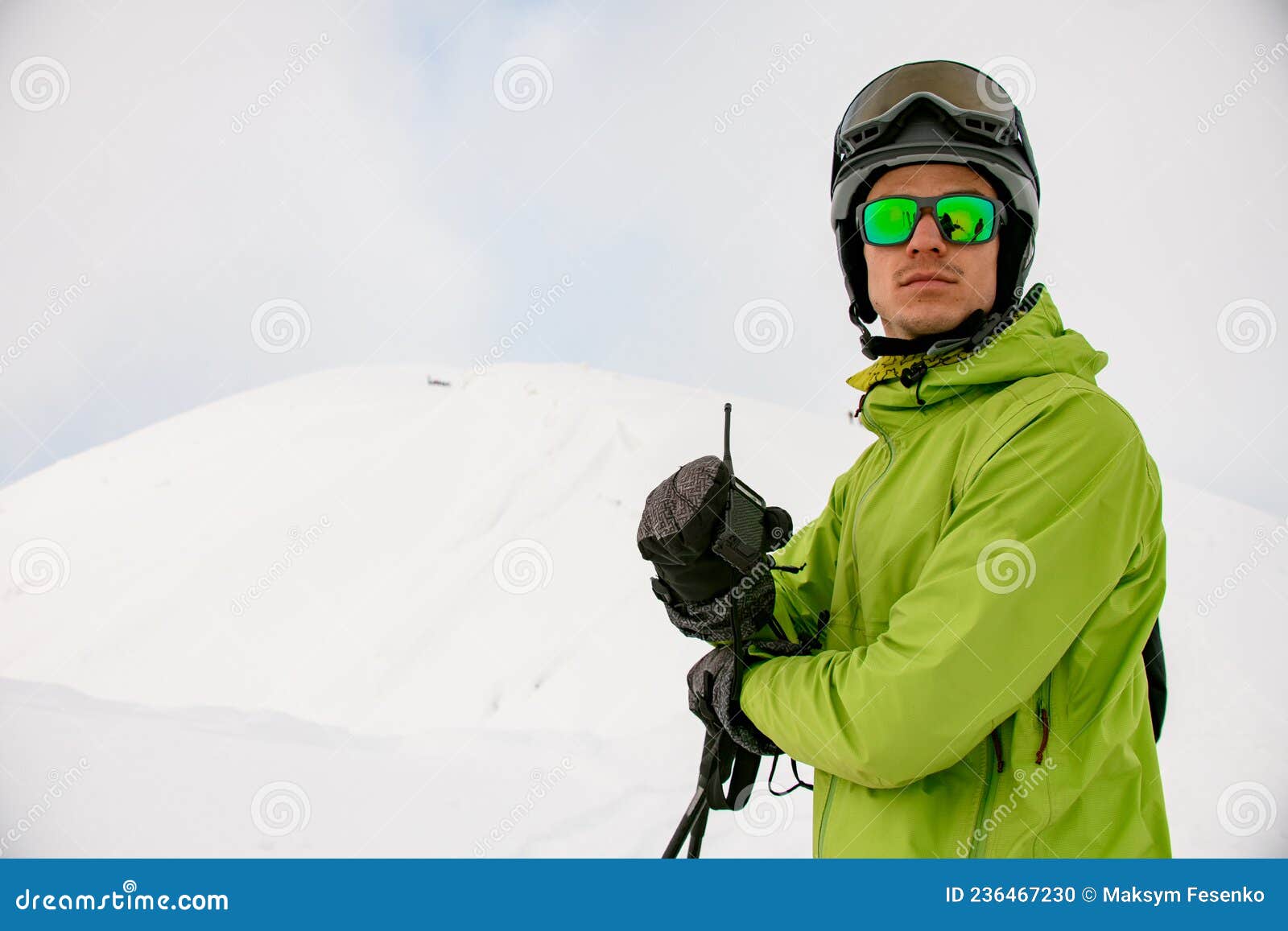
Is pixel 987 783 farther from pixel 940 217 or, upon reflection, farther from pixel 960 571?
pixel 940 217

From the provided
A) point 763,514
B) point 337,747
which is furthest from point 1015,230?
point 337,747

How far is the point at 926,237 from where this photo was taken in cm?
243

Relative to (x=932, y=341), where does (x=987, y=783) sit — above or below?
below

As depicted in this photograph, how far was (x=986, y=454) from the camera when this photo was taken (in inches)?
75.5

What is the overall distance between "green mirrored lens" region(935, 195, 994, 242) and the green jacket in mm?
386

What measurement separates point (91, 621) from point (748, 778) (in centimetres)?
1233

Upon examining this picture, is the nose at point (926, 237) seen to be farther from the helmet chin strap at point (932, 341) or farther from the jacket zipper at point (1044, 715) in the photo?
the jacket zipper at point (1044, 715)

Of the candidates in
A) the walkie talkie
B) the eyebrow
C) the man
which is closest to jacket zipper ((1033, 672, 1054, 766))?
the man

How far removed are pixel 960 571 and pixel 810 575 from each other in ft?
3.53

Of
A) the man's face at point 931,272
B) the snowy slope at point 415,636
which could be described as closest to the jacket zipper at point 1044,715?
the man's face at point 931,272

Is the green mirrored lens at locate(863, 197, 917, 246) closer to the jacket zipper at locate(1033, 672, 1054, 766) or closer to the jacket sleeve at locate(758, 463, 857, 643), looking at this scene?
the jacket sleeve at locate(758, 463, 857, 643)

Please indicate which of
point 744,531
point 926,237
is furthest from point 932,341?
point 744,531

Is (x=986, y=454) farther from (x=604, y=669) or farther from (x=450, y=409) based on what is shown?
(x=450, y=409)
